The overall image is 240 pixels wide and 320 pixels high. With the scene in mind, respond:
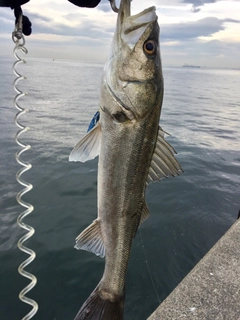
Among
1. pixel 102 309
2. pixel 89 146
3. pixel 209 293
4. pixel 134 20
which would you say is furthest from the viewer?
pixel 209 293

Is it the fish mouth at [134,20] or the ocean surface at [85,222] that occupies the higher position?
the fish mouth at [134,20]

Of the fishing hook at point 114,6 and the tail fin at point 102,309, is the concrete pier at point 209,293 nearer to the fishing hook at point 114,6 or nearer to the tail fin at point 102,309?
the tail fin at point 102,309

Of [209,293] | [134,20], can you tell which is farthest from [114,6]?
[209,293]

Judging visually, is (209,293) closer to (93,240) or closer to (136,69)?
(93,240)

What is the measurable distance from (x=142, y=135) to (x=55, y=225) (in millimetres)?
4875

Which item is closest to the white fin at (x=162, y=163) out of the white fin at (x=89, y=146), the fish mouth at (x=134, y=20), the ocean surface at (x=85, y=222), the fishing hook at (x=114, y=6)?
the white fin at (x=89, y=146)

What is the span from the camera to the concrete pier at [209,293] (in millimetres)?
2897

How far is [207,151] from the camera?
12.4m

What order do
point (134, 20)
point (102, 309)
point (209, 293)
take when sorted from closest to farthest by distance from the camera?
point (134, 20) < point (102, 309) < point (209, 293)

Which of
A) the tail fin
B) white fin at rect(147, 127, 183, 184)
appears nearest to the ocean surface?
the tail fin

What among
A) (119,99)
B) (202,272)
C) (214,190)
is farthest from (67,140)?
(119,99)

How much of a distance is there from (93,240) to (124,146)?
2.92ft

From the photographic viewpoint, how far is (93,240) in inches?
95.8

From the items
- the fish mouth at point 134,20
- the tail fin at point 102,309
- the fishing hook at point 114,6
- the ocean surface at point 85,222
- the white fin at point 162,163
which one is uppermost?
the fishing hook at point 114,6
